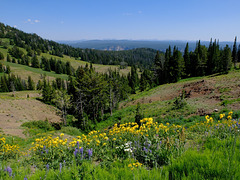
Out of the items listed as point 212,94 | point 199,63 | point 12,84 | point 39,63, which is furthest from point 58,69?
point 212,94

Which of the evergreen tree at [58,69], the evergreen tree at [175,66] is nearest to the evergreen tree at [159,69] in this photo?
the evergreen tree at [175,66]

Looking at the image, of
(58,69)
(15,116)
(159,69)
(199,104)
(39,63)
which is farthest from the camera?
(39,63)

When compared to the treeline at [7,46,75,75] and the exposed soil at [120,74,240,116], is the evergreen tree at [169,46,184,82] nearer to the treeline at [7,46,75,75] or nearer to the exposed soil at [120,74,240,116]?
the exposed soil at [120,74,240,116]

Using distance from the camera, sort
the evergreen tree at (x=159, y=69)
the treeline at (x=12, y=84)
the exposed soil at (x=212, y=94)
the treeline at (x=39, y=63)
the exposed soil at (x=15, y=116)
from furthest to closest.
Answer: the treeline at (x=39, y=63), the treeline at (x=12, y=84), the evergreen tree at (x=159, y=69), the exposed soil at (x=15, y=116), the exposed soil at (x=212, y=94)

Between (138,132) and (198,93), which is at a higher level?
(138,132)

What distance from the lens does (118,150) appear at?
13.3ft

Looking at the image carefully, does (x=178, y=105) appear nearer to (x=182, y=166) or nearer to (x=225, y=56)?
(x=182, y=166)

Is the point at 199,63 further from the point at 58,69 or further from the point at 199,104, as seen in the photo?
the point at 58,69

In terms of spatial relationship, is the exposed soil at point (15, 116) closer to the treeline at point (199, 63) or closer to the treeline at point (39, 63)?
the treeline at point (199, 63)

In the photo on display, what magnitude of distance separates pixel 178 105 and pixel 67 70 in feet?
485

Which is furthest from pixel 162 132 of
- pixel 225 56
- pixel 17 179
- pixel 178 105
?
pixel 225 56

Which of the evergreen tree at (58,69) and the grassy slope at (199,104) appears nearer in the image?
the grassy slope at (199,104)

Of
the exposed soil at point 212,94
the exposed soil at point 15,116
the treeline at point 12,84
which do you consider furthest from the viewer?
the treeline at point 12,84

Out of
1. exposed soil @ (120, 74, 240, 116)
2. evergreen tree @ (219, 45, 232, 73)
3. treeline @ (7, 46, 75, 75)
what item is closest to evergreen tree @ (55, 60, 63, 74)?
treeline @ (7, 46, 75, 75)
